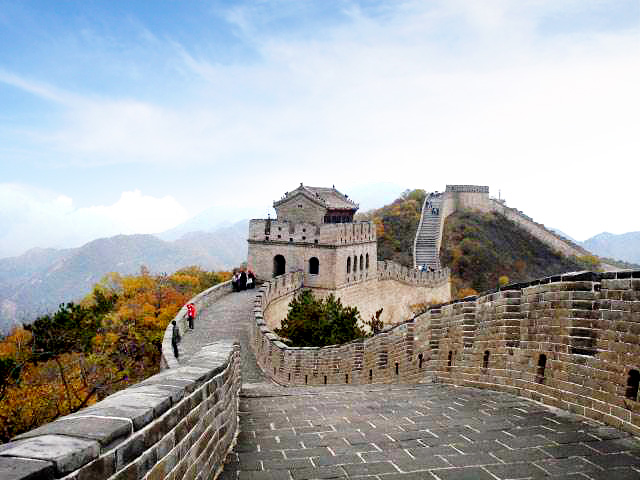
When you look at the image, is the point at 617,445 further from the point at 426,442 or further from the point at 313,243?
the point at 313,243

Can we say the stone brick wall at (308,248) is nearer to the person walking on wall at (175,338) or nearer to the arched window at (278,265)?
the arched window at (278,265)

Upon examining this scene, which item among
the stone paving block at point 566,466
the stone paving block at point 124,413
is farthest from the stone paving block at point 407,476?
the stone paving block at point 124,413

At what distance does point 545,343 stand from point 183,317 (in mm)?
14067

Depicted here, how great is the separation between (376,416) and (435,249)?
4123cm

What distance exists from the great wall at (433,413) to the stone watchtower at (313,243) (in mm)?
14334

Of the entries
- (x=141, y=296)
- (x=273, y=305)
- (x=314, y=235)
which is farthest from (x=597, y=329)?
(x=141, y=296)

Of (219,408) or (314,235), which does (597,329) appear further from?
(314,235)

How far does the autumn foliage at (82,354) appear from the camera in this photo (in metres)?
18.3

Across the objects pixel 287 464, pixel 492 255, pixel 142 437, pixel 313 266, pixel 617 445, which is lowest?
pixel 287 464

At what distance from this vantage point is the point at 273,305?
2270 centimetres

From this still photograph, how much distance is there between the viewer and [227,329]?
749 inches

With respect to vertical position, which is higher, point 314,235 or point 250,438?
point 314,235

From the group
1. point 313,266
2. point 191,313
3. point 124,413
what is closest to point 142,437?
point 124,413

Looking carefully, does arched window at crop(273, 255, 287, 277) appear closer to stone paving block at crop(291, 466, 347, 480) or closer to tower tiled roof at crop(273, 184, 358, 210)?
tower tiled roof at crop(273, 184, 358, 210)
